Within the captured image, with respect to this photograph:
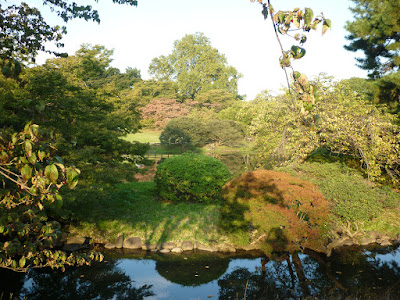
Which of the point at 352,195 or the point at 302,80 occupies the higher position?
the point at 352,195

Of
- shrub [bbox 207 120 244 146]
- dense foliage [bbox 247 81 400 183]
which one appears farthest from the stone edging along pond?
shrub [bbox 207 120 244 146]

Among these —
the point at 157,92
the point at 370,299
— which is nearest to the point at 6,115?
the point at 370,299

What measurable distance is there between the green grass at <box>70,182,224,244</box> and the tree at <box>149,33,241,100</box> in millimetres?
31069

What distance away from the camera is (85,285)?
6.75 metres

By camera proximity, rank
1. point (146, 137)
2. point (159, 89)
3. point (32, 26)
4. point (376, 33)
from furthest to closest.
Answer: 1. point (146, 137)
2. point (159, 89)
3. point (376, 33)
4. point (32, 26)

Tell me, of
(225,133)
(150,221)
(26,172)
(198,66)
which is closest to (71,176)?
(26,172)

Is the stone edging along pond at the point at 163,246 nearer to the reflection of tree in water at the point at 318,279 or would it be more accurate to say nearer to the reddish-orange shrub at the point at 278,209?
the reflection of tree in water at the point at 318,279

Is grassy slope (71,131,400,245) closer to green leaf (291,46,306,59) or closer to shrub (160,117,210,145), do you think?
green leaf (291,46,306,59)

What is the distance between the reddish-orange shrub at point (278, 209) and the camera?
7961 mm

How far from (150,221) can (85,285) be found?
317 cm

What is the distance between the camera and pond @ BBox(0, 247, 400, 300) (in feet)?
21.3

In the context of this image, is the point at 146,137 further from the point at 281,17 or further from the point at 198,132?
the point at 281,17

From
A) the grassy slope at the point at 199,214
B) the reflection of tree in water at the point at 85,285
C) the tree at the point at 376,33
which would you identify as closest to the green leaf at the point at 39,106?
the reflection of tree in water at the point at 85,285

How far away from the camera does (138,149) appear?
35.7 ft
